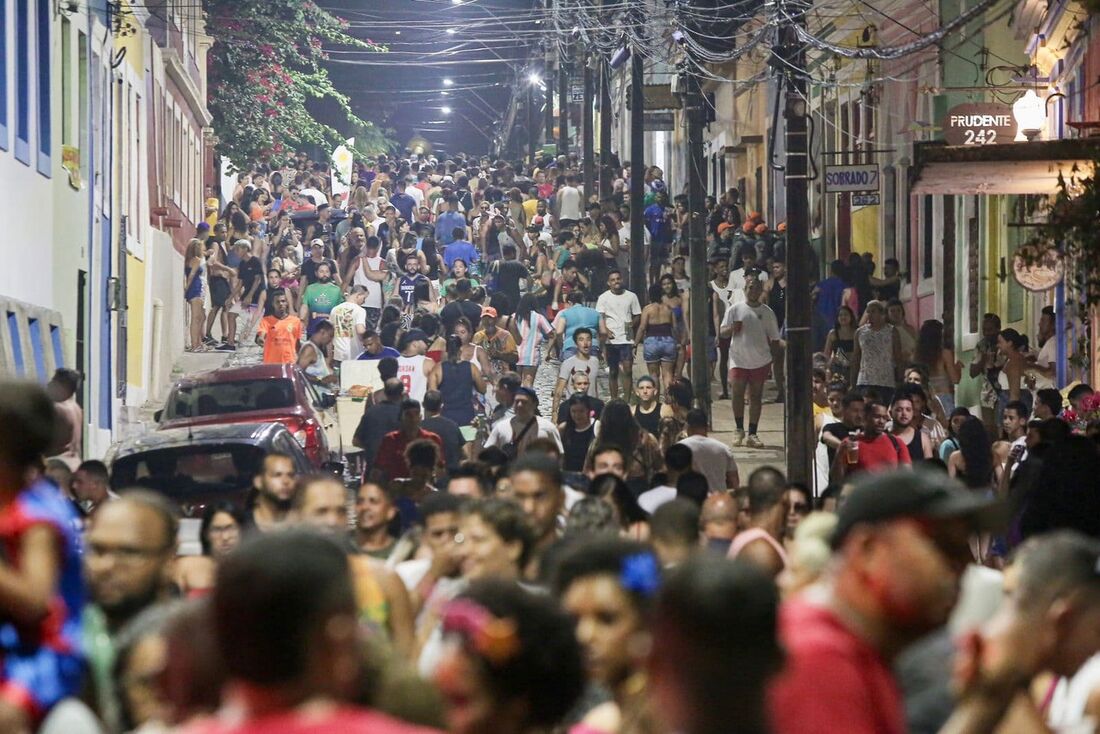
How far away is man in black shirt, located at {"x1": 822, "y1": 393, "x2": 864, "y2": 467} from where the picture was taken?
1686 cm

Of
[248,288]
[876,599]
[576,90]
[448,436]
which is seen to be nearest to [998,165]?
[448,436]

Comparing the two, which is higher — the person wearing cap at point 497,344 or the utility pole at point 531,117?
the utility pole at point 531,117

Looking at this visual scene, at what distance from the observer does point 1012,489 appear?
13.4 meters

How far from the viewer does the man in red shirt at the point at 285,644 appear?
3227mm

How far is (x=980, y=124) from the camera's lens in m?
22.0

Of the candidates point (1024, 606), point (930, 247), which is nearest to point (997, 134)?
point (930, 247)

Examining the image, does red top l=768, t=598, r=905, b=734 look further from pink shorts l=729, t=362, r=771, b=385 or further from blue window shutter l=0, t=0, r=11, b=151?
pink shorts l=729, t=362, r=771, b=385

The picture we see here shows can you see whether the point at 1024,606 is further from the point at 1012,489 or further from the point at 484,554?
the point at 1012,489

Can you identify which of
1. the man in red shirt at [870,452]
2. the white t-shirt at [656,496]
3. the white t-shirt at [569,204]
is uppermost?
the white t-shirt at [569,204]

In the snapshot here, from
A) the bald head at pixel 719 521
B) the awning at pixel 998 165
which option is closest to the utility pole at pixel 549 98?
the awning at pixel 998 165

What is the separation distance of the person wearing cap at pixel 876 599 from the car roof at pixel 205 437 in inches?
411

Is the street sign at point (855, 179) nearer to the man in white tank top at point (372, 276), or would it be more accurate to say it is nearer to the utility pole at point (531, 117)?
the man in white tank top at point (372, 276)

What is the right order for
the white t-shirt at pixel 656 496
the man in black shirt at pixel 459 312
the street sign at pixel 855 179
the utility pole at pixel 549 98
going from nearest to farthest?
the white t-shirt at pixel 656 496
the street sign at pixel 855 179
the man in black shirt at pixel 459 312
the utility pole at pixel 549 98

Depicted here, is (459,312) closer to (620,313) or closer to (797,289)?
(620,313)
